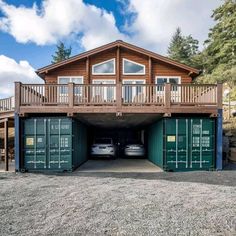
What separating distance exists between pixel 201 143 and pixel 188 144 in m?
0.63

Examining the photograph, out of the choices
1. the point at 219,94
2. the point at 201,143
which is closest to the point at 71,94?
the point at 201,143

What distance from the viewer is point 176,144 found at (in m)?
12.4

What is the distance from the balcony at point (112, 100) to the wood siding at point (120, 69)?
4.00m

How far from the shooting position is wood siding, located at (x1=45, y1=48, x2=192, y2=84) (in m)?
16.6

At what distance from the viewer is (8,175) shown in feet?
36.8

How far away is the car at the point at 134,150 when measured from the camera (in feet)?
59.9

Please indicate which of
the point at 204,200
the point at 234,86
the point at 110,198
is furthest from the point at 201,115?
the point at 234,86

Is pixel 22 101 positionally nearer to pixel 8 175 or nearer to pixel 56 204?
pixel 8 175

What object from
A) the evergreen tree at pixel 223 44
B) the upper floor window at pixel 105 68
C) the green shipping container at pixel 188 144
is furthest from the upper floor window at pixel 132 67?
the evergreen tree at pixel 223 44

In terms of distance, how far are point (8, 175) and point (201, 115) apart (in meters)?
8.99

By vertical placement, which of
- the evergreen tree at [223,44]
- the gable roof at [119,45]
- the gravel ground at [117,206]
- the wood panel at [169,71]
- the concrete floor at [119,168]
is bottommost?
the concrete floor at [119,168]

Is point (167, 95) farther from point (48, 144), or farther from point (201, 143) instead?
point (48, 144)

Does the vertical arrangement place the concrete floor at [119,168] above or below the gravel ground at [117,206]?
below

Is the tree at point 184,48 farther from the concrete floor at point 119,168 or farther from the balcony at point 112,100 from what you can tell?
the balcony at point 112,100
